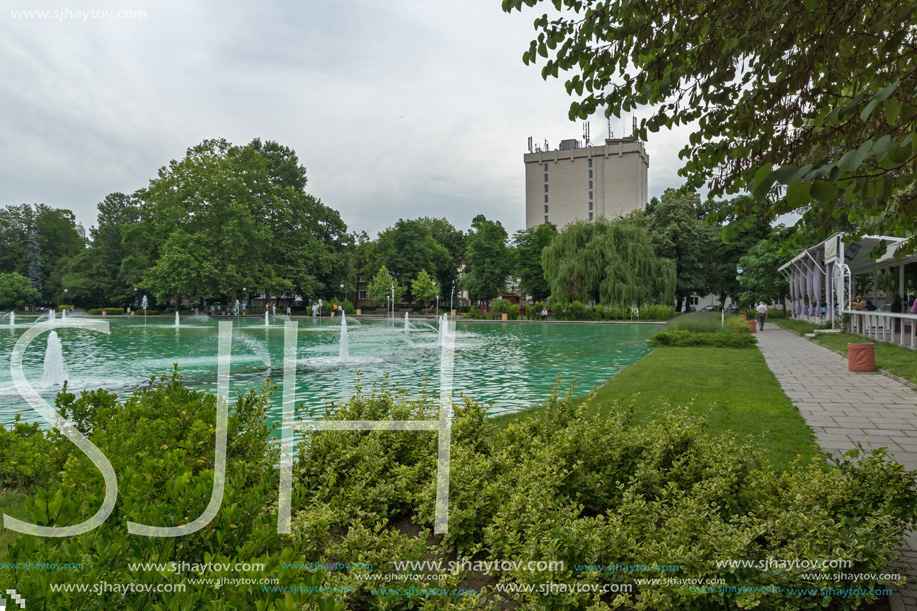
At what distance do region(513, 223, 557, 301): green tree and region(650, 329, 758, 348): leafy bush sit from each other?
112 ft

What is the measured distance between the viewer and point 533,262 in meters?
55.4

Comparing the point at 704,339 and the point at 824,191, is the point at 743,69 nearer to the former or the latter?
the point at 824,191

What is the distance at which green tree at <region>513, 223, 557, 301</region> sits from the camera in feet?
181

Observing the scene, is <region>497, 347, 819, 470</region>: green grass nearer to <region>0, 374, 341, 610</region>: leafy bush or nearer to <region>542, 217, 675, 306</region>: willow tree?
<region>0, 374, 341, 610</region>: leafy bush

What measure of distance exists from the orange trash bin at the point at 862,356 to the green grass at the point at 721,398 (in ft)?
5.42

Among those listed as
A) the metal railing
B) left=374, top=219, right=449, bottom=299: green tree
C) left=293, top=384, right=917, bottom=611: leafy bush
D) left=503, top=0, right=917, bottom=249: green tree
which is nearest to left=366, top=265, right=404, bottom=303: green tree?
left=374, top=219, right=449, bottom=299: green tree

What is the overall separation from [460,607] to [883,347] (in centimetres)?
1710

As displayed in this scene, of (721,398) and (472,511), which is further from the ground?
(472,511)

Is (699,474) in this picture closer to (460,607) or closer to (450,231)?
(460,607)

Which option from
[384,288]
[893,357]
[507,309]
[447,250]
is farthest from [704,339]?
[447,250]

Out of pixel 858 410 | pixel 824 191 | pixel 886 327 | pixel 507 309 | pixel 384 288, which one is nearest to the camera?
pixel 824 191

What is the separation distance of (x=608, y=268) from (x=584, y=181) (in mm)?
54616

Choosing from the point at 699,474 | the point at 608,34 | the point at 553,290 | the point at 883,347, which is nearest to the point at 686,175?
the point at 608,34

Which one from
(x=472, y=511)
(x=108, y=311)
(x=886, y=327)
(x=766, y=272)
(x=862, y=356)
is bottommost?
(x=472, y=511)
